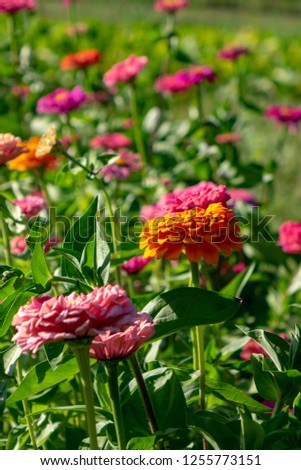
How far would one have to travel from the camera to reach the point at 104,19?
6.29m

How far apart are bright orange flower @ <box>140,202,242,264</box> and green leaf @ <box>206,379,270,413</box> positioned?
0.21 meters

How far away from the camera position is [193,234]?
1.07 m

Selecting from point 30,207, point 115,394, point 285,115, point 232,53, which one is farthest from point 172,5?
point 115,394

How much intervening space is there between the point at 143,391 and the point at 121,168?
91 centimetres

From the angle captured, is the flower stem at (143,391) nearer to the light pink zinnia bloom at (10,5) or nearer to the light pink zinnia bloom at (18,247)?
the light pink zinnia bloom at (18,247)

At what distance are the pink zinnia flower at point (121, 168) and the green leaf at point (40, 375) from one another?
2.41 ft

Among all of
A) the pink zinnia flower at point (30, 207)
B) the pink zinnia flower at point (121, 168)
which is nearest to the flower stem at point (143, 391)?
the pink zinnia flower at point (30, 207)

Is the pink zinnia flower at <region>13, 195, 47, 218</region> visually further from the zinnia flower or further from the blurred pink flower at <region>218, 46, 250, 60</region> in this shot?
the blurred pink flower at <region>218, 46, 250, 60</region>

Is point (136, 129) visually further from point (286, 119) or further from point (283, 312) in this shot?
point (283, 312)

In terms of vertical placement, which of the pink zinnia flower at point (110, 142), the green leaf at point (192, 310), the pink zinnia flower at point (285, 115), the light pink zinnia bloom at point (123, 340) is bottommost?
the pink zinnia flower at point (285, 115)

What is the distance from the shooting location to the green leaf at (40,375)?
105 centimetres

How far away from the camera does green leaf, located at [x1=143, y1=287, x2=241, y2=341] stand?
1.02 metres

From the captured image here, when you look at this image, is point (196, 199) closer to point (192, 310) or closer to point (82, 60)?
point (192, 310)
